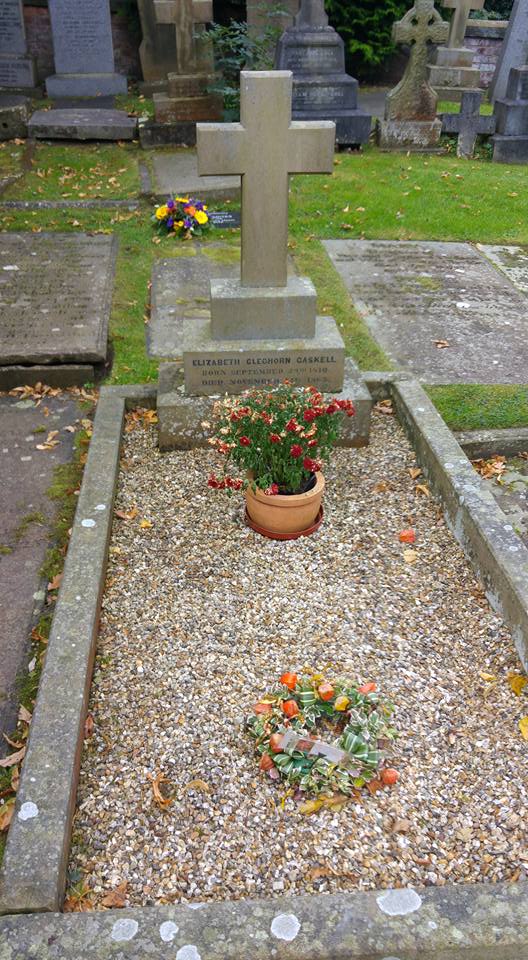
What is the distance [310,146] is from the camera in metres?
4.20

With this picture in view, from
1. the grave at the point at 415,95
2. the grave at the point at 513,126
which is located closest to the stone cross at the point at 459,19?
the grave at the point at 415,95

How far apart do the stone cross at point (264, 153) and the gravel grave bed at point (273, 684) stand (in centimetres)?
135

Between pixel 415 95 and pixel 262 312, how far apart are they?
8645mm

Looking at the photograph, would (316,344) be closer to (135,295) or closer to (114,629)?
(114,629)

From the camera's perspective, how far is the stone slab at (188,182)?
8758 mm

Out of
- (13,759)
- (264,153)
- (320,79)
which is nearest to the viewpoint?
(13,759)

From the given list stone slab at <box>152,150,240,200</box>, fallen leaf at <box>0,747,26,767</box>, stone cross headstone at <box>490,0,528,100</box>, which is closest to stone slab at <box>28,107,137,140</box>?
stone slab at <box>152,150,240,200</box>

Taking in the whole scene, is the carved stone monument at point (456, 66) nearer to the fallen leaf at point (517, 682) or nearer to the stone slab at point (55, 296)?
the stone slab at point (55, 296)

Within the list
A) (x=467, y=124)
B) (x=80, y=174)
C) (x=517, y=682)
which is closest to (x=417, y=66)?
(x=467, y=124)

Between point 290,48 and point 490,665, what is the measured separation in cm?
1068

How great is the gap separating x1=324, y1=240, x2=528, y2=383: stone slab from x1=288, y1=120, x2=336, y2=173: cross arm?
5.62ft

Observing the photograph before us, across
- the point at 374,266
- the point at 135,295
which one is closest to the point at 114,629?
the point at 135,295

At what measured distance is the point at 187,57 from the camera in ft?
37.1

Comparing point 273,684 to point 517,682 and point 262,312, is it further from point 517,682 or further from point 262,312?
point 262,312
